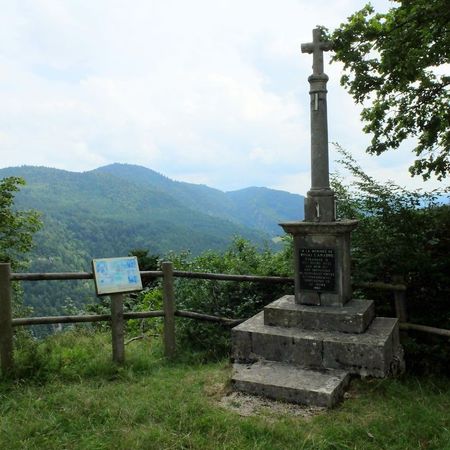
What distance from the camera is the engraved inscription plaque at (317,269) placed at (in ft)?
16.5

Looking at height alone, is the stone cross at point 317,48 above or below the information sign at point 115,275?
above

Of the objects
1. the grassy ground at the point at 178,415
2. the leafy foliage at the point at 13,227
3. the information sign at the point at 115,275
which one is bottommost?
the grassy ground at the point at 178,415

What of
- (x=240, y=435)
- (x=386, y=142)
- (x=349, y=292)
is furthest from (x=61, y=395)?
(x=386, y=142)

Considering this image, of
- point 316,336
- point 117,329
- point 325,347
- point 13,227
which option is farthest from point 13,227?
point 325,347

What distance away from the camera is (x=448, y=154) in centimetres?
895

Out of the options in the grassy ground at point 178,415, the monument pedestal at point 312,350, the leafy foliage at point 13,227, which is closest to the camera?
the grassy ground at point 178,415

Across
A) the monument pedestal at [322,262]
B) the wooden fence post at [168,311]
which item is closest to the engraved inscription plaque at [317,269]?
the monument pedestal at [322,262]

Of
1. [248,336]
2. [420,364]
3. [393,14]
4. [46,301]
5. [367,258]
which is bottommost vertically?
[46,301]

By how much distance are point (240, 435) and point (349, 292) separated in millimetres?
2558

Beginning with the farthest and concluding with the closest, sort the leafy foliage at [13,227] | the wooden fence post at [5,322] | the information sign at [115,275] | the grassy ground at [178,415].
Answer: the leafy foliage at [13,227], the information sign at [115,275], the wooden fence post at [5,322], the grassy ground at [178,415]

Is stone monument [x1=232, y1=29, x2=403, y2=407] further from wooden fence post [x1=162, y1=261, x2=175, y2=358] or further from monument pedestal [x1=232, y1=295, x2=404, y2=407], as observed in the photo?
wooden fence post [x1=162, y1=261, x2=175, y2=358]

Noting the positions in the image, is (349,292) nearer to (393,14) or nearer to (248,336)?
(248,336)

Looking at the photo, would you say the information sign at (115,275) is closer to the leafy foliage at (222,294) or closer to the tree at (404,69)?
the leafy foliage at (222,294)

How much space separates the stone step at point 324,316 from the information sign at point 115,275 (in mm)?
1704
